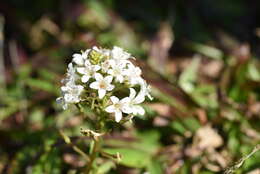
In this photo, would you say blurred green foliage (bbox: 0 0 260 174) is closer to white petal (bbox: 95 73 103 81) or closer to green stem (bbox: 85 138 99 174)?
green stem (bbox: 85 138 99 174)

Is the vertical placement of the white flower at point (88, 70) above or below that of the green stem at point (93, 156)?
above

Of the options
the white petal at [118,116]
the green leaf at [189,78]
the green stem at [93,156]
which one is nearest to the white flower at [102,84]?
the white petal at [118,116]

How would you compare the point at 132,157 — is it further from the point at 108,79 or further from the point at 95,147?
the point at 108,79

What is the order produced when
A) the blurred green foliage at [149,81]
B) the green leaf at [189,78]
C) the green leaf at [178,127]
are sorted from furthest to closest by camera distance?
the green leaf at [189,78]
the green leaf at [178,127]
the blurred green foliage at [149,81]

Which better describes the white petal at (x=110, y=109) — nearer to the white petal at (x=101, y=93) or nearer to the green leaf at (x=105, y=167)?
the white petal at (x=101, y=93)

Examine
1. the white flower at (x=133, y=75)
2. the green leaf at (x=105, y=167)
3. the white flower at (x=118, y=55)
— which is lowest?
the green leaf at (x=105, y=167)

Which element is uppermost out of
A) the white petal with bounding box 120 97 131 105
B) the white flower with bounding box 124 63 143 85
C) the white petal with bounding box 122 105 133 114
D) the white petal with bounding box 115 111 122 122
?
the white flower with bounding box 124 63 143 85

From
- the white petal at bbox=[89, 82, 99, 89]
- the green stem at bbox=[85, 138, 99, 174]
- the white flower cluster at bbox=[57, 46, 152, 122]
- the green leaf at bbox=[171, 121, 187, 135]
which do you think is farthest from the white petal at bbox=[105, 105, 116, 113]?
the green leaf at bbox=[171, 121, 187, 135]
